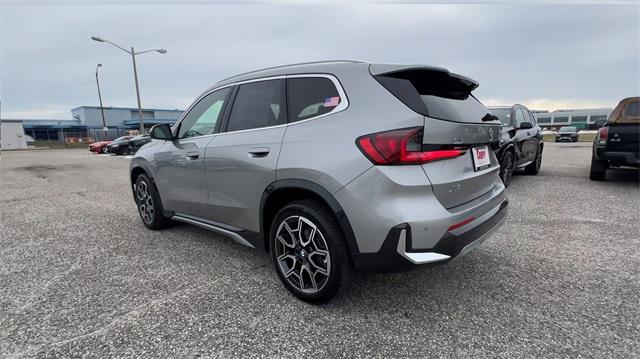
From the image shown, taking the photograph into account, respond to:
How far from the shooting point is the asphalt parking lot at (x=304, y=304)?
205 centimetres

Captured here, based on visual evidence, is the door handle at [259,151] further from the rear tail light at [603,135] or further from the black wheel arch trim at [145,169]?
the rear tail light at [603,135]

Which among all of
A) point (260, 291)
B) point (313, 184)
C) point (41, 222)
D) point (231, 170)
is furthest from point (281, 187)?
point (41, 222)

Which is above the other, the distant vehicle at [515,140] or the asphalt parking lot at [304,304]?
the distant vehicle at [515,140]

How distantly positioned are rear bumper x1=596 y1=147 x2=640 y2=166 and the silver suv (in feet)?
15.8

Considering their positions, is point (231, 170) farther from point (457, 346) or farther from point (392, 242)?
point (457, 346)

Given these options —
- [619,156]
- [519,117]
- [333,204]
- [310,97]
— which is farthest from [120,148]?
[619,156]

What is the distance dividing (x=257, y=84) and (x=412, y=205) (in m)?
1.77

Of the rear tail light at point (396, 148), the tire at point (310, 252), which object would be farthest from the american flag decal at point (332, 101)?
the tire at point (310, 252)

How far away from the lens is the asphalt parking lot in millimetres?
2053

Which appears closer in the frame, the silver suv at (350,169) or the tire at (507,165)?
the silver suv at (350,169)

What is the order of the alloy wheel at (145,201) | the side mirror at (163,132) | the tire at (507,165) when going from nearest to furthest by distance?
1. the side mirror at (163,132)
2. the alloy wheel at (145,201)
3. the tire at (507,165)

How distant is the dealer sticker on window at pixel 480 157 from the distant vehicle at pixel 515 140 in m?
3.49

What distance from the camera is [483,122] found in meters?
2.57

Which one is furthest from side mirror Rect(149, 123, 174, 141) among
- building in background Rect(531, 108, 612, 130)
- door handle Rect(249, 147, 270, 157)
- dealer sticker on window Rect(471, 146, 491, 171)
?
building in background Rect(531, 108, 612, 130)
